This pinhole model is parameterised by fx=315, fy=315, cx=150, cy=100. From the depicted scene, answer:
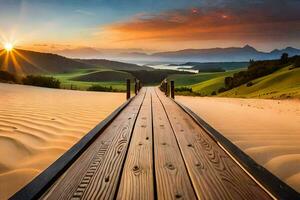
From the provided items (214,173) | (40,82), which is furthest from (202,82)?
(214,173)

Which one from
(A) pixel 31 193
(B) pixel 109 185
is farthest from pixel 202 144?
(A) pixel 31 193

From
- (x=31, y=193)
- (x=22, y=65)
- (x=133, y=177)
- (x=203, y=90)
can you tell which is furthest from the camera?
(x=22, y=65)

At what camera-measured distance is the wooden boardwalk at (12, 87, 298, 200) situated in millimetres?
2107

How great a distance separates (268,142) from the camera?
4.72 meters

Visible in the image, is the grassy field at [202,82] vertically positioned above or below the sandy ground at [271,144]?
above

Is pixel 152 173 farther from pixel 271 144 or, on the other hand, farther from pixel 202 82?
pixel 202 82

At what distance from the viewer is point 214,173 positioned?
2.54 m

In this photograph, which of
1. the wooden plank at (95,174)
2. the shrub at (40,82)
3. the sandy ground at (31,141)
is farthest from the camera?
the shrub at (40,82)

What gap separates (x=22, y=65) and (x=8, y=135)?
15433 centimetres

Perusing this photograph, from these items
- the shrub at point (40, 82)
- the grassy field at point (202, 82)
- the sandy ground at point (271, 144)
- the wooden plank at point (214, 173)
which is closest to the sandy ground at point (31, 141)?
the wooden plank at point (214, 173)

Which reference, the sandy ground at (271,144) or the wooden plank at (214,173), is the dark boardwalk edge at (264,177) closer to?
the wooden plank at (214,173)

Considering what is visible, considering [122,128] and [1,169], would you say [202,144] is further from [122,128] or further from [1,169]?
[1,169]

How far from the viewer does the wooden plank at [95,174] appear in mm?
2096

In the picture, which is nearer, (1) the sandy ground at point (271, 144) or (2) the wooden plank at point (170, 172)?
(2) the wooden plank at point (170, 172)
